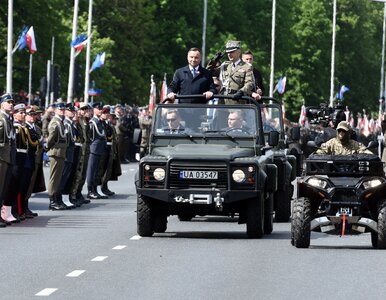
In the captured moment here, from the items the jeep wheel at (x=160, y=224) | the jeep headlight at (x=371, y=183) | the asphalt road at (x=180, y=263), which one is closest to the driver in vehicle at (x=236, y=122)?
the asphalt road at (x=180, y=263)

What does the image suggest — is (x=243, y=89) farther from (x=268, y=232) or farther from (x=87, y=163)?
(x=87, y=163)

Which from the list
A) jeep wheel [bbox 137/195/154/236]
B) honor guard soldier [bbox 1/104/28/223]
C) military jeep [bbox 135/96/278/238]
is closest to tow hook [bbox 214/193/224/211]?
military jeep [bbox 135/96/278/238]

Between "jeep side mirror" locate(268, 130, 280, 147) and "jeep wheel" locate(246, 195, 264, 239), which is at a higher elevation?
"jeep side mirror" locate(268, 130, 280, 147)

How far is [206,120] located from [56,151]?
6.44m

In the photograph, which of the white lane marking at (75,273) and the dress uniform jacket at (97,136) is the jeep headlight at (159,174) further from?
the dress uniform jacket at (97,136)

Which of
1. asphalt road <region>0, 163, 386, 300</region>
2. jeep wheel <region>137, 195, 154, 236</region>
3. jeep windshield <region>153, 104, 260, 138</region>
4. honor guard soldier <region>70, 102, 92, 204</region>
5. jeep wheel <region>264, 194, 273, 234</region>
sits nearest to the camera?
asphalt road <region>0, 163, 386, 300</region>

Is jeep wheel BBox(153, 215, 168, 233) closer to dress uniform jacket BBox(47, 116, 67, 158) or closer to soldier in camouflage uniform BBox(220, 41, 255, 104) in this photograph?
soldier in camouflage uniform BBox(220, 41, 255, 104)

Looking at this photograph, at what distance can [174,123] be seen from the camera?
2384 cm

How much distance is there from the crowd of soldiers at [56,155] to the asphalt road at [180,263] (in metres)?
0.79

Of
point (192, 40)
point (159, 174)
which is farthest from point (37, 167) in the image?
point (192, 40)

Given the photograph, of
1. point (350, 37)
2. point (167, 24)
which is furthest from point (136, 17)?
point (350, 37)

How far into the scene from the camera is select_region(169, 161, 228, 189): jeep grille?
880 inches

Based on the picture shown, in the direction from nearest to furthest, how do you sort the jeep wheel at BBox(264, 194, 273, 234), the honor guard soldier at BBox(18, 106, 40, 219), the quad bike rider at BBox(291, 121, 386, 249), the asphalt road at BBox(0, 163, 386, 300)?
the asphalt road at BBox(0, 163, 386, 300) → the quad bike rider at BBox(291, 121, 386, 249) → the jeep wheel at BBox(264, 194, 273, 234) → the honor guard soldier at BBox(18, 106, 40, 219)

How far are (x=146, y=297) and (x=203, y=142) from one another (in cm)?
884
